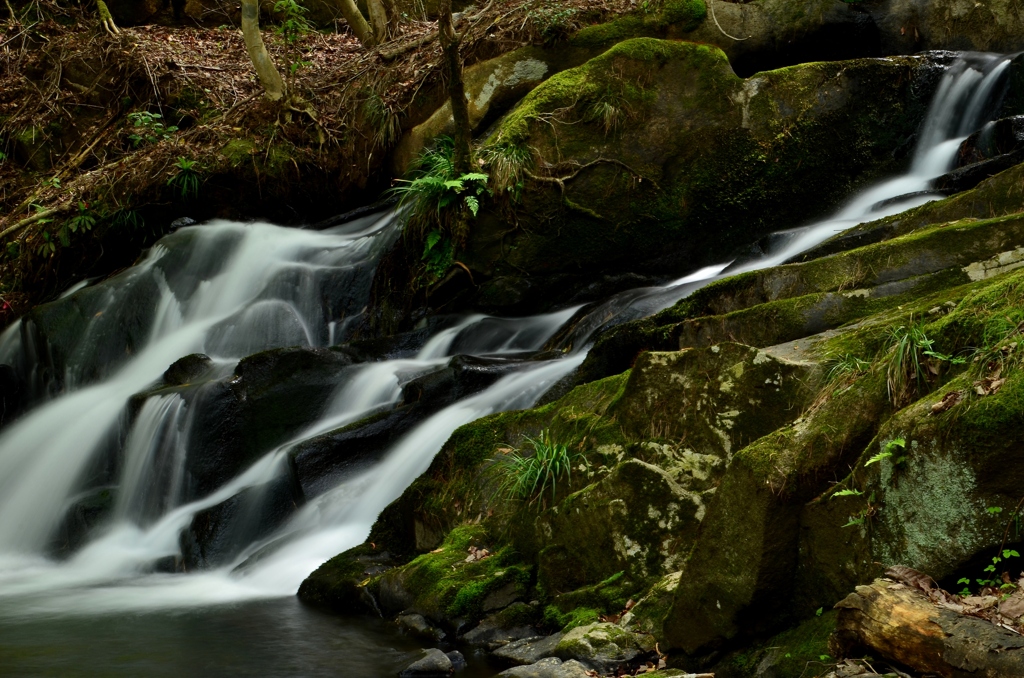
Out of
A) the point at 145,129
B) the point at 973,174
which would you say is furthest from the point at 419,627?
the point at 145,129

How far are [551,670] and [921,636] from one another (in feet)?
5.80

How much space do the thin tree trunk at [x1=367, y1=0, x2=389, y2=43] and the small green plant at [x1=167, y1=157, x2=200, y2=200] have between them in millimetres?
3862

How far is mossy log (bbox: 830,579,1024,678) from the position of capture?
2830 millimetres

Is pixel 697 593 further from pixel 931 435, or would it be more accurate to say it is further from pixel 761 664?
pixel 931 435

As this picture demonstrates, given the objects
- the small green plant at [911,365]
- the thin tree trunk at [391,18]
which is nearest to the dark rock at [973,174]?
the small green plant at [911,365]

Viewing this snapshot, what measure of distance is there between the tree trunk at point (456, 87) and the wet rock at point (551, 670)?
6874 mm

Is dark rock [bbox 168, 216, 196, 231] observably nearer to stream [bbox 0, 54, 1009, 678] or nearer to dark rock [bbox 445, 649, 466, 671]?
stream [bbox 0, 54, 1009, 678]

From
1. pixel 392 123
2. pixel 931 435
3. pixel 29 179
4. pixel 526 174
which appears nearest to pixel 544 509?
pixel 931 435

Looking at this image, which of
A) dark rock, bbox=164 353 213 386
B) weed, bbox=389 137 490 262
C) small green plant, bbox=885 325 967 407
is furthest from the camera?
weed, bbox=389 137 490 262

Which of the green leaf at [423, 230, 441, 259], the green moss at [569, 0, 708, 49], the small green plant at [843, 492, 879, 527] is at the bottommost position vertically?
the small green plant at [843, 492, 879, 527]

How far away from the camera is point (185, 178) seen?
1345 centimetres

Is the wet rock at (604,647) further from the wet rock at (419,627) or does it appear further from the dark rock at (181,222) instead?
the dark rock at (181,222)

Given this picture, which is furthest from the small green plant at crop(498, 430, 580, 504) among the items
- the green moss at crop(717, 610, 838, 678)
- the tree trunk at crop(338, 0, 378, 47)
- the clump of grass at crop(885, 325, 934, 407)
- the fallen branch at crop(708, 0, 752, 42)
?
the tree trunk at crop(338, 0, 378, 47)

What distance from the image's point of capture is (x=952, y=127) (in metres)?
10.5
